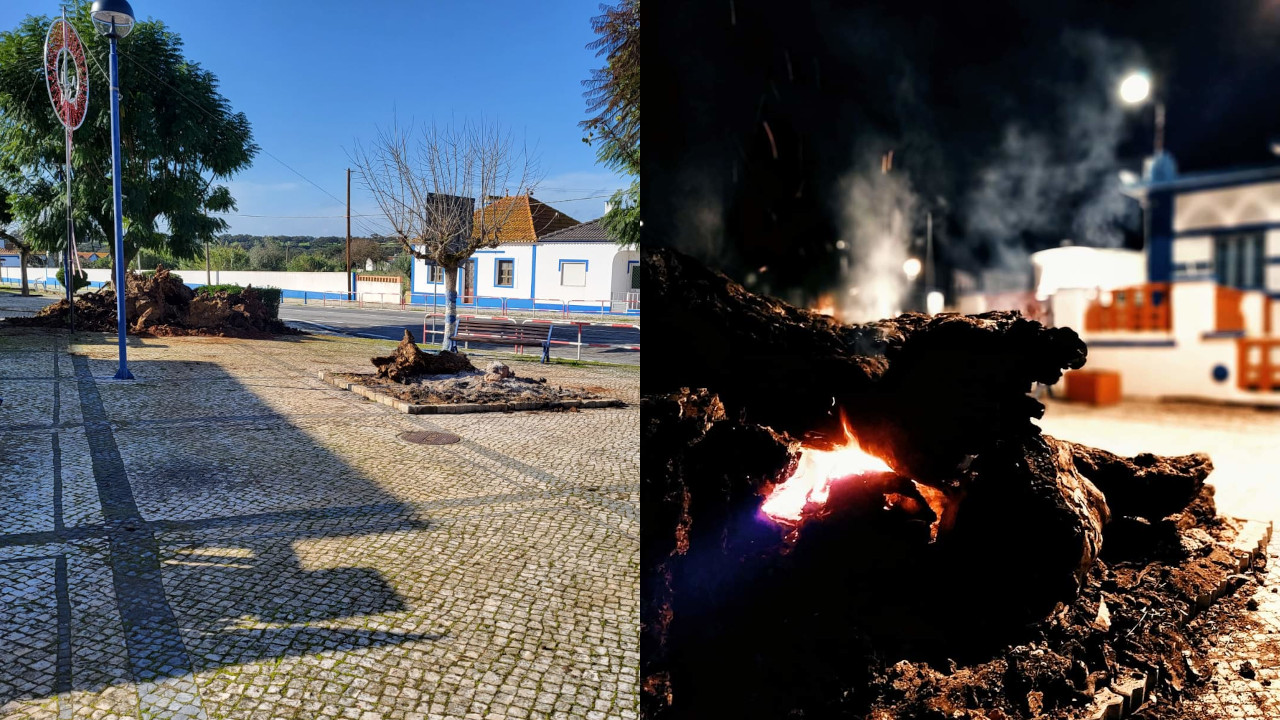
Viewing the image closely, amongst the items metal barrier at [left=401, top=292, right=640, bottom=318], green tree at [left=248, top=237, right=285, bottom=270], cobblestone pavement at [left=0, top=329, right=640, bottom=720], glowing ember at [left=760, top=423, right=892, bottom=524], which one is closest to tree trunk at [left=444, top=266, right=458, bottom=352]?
cobblestone pavement at [left=0, top=329, right=640, bottom=720]

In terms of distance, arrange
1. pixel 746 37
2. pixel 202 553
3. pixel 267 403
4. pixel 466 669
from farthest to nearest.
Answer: pixel 267 403 → pixel 202 553 → pixel 466 669 → pixel 746 37

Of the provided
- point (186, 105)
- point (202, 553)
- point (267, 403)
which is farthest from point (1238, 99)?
point (186, 105)

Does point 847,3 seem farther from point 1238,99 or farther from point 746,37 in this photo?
point 1238,99

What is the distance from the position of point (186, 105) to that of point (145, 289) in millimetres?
5991

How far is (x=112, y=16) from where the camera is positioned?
26.0 ft

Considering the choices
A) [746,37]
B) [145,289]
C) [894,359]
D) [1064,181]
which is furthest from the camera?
[145,289]

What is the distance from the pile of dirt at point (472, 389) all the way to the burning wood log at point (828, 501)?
20.7ft

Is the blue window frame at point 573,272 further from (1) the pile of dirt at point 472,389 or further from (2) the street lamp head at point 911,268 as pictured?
(2) the street lamp head at point 911,268

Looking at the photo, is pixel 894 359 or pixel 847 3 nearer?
pixel 847 3

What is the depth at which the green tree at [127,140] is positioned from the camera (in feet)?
58.0

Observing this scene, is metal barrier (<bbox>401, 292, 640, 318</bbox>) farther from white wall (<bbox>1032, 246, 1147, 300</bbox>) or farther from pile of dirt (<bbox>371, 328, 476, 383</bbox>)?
white wall (<bbox>1032, 246, 1147, 300</bbox>)

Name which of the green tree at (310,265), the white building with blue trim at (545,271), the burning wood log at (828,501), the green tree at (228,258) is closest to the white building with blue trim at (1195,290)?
the burning wood log at (828,501)

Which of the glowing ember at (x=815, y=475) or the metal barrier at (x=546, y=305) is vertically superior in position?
the metal barrier at (x=546, y=305)

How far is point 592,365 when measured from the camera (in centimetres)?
1259
